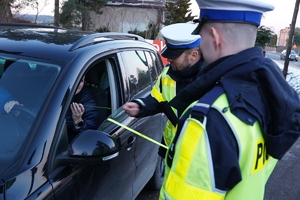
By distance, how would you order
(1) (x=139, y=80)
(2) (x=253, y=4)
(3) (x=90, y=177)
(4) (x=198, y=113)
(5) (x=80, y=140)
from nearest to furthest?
(4) (x=198, y=113)
(2) (x=253, y=4)
(5) (x=80, y=140)
(3) (x=90, y=177)
(1) (x=139, y=80)

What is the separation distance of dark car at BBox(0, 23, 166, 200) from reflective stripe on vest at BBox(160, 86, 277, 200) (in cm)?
69

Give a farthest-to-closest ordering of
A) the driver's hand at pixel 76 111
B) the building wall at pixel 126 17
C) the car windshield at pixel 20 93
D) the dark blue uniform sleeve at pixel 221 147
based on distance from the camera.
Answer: the building wall at pixel 126 17 → the driver's hand at pixel 76 111 → the car windshield at pixel 20 93 → the dark blue uniform sleeve at pixel 221 147

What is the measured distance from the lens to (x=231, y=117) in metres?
1.12

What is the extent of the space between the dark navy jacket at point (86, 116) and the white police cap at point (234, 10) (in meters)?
1.49

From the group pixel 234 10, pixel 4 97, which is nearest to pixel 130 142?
pixel 4 97

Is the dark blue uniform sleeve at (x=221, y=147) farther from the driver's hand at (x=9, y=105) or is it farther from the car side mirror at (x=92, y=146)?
the driver's hand at (x=9, y=105)

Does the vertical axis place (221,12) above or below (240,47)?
above

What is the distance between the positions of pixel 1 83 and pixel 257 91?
5.29ft

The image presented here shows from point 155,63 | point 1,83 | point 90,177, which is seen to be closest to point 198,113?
point 90,177

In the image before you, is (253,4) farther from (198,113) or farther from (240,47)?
(198,113)

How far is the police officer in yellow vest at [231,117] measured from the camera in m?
1.12

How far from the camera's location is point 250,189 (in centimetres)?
122

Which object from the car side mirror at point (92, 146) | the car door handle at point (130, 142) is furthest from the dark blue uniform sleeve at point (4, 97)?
the car door handle at point (130, 142)

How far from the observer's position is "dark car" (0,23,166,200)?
157 centimetres
